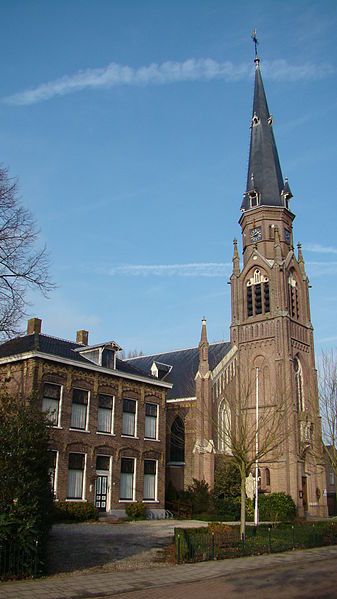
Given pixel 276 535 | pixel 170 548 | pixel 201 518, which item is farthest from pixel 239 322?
pixel 170 548

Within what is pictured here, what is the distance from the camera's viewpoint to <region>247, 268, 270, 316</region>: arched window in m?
49.3

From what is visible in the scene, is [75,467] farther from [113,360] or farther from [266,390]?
[266,390]

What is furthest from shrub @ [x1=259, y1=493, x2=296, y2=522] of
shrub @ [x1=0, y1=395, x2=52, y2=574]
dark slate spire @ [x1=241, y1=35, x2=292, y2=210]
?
shrub @ [x1=0, y1=395, x2=52, y2=574]

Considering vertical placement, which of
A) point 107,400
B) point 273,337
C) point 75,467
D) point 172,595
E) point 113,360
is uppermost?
point 273,337

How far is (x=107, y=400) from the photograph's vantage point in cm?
3384

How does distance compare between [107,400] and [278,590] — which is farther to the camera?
[107,400]

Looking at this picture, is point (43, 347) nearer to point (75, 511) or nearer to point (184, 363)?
point (75, 511)

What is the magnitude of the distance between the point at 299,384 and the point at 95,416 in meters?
21.4

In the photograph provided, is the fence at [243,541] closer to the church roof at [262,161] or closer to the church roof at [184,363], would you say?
the church roof at [184,363]

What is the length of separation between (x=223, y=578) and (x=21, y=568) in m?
5.10

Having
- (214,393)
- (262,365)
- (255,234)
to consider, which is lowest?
(214,393)

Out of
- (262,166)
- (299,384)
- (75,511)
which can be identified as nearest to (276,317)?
(299,384)

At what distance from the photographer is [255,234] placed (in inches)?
2083

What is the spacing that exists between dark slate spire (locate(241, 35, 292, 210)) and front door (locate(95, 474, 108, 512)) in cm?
3050
